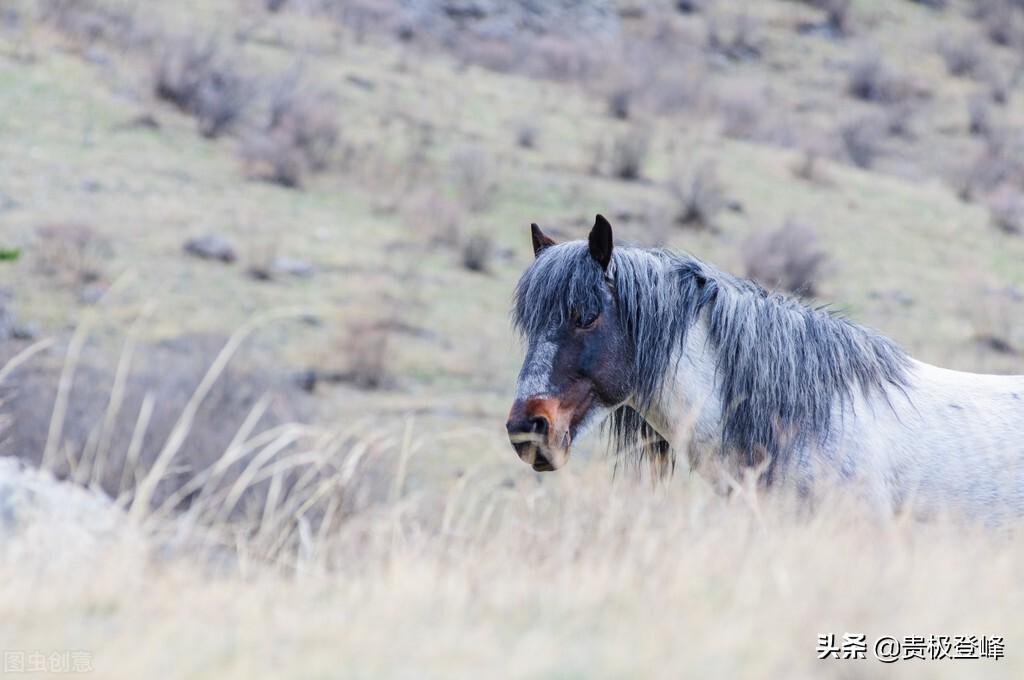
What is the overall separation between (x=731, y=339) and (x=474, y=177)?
12.3m

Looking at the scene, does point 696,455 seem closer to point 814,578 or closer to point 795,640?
point 814,578

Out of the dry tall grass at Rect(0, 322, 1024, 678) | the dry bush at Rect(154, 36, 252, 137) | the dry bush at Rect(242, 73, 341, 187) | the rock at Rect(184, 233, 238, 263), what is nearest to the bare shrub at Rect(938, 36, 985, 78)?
the dry bush at Rect(242, 73, 341, 187)

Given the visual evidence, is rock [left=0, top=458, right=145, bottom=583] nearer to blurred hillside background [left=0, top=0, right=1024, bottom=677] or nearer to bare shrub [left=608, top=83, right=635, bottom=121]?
blurred hillside background [left=0, top=0, right=1024, bottom=677]

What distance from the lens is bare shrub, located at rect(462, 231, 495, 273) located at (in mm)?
14672

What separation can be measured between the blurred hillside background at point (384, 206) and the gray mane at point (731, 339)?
1.20 meters

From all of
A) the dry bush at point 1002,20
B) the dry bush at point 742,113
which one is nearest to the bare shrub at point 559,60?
the dry bush at point 742,113

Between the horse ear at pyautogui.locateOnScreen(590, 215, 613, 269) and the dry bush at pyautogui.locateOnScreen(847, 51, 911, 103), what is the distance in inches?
953

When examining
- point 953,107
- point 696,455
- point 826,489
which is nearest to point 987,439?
point 826,489

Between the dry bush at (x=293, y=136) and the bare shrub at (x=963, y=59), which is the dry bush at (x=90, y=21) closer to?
the dry bush at (x=293, y=136)

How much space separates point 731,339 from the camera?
478 centimetres

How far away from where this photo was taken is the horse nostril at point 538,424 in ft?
14.7

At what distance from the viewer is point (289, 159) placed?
1587 centimetres

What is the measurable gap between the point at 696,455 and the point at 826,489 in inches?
19.4

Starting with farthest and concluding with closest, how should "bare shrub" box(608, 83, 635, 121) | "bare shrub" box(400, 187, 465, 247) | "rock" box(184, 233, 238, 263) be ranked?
1. "bare shrub" box(608, 83, 635, 121)
2. "bare shrub" box(400, 187, 465, 247)
3. "rock" box(184, 233, 238, 263)
